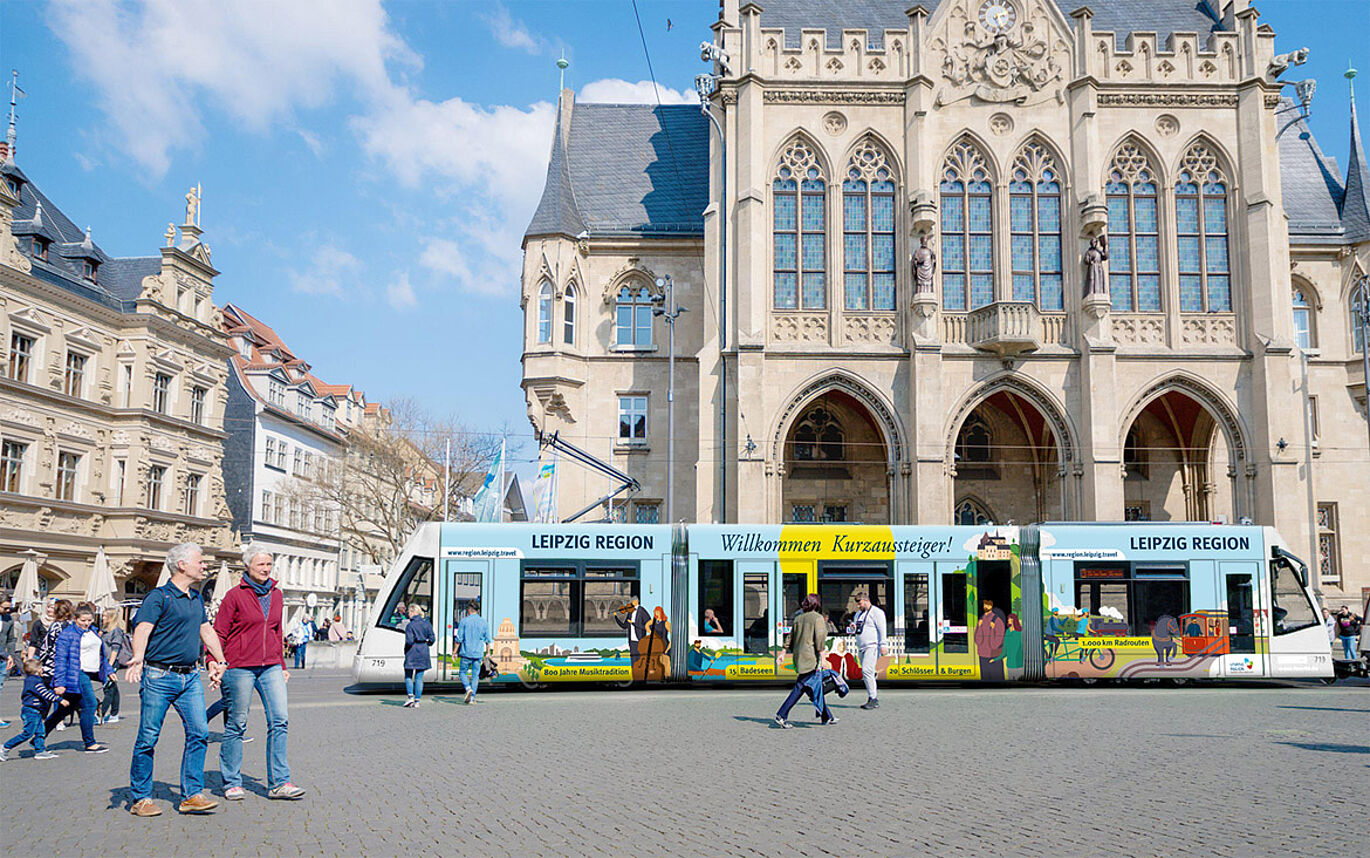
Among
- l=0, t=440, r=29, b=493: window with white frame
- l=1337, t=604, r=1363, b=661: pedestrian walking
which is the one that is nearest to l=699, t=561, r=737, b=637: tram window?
l=1337, t=604, r=1363, b=661: pedestrian walking

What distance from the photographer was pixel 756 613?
19844mm

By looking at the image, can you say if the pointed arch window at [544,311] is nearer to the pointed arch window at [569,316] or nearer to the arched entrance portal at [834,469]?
the pointed arch window at [569,316]

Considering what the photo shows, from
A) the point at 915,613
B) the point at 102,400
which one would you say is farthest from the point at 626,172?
the point at 915,613

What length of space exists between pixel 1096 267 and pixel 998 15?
314 inches

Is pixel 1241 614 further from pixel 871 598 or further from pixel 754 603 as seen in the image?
pixel 754 603

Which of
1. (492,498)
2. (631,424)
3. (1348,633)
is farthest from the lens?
(631,424)

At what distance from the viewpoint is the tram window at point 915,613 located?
20.0 meters

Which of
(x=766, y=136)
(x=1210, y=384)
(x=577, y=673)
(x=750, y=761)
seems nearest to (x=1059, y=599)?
(x=577, y=673)

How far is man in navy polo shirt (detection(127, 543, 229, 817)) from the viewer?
7.71m

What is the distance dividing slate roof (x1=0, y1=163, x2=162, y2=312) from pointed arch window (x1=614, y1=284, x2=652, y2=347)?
58.4 feet

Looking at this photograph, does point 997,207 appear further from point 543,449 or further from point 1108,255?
point 543,449

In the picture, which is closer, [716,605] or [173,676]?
[173,676]

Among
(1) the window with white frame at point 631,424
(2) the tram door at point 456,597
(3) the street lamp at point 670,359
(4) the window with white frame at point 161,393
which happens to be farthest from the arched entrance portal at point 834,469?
(4) the window with white frame at point 161,393

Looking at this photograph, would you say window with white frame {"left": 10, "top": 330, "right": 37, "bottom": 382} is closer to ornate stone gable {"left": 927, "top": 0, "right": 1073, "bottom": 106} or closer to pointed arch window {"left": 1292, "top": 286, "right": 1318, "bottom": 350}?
ornate stone gable {"left": 927, "top": 0, "right": 1073, "bottom": 106}
